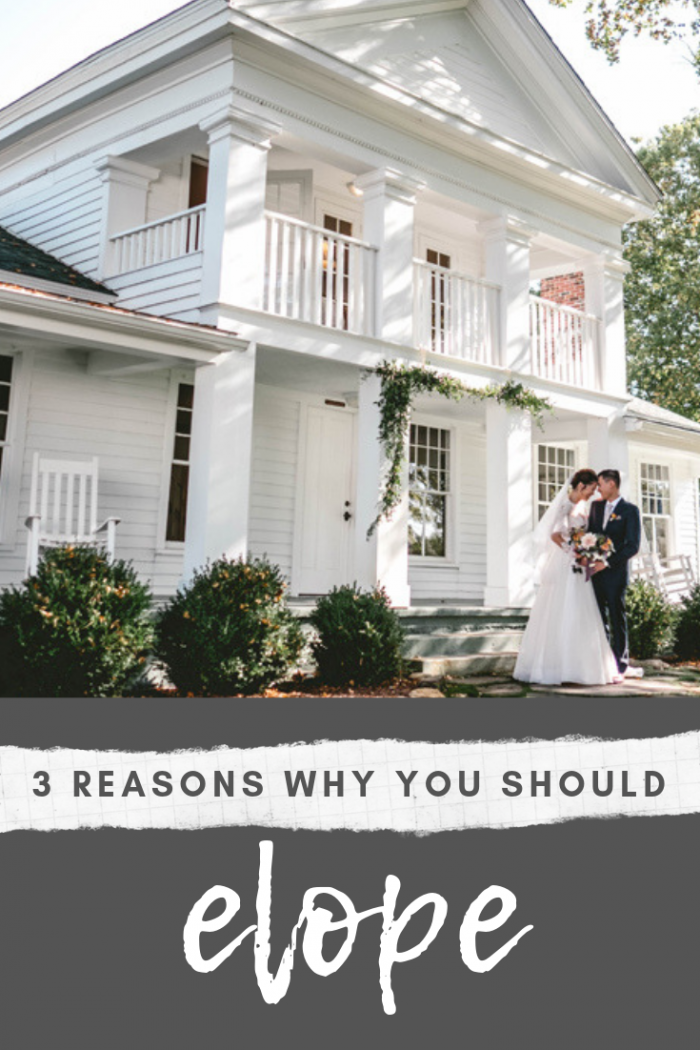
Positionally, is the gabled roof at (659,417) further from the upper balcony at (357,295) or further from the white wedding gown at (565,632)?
the white wedding gown at (565,632)

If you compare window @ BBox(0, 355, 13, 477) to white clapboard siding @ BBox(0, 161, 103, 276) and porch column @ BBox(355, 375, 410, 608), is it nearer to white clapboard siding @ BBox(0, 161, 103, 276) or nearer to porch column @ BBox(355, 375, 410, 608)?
white clapboard siding @ BBox(0, 161, 103, 276)

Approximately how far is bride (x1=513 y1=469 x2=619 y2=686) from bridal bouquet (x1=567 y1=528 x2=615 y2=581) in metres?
0.07

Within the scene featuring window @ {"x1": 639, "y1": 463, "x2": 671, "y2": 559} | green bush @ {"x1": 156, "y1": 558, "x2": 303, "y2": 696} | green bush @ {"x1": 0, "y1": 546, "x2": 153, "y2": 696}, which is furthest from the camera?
window @ {"x1": 639, "y1": 463, "x2": 671, "y2": 559}

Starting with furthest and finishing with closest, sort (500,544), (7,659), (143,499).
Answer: (500,544) < (143,499) < (7,659)

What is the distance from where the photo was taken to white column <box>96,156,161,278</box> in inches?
410

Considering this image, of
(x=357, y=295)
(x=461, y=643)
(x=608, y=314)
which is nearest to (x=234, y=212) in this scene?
(x=357, y=295)

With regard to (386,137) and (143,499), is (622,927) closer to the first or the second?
(143,499)

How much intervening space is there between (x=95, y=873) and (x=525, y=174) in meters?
11.3

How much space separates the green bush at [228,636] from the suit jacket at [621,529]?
111 inches

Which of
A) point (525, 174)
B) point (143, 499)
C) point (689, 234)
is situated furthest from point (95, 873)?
point (689, 234)

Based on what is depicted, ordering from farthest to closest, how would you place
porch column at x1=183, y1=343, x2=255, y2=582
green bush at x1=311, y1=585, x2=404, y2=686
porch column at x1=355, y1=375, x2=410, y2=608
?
porch column at x1=355, y1=375, x2=410, y2=608 → porch column at x1=183, y1=343, x2=255, y2=582 → green bush at x1=311, y1=585, x2=404, y2=686

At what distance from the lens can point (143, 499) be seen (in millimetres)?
10062

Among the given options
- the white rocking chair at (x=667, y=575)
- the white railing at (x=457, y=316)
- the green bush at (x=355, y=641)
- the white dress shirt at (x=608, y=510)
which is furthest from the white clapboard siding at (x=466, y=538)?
the green bush at (x=355, y=641)

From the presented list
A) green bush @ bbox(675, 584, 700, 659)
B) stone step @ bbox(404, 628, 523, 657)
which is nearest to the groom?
stone step @ bbox(404, 628, 523, 657)
